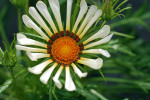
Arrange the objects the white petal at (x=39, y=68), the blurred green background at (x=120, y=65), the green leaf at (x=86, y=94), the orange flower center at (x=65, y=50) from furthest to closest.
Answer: the blurred green background at (x=120, y=65) < the green leaf at (x=86, y=94) < the orange flower center at (x=65, y=50) < the white petal at (x=39, y=68)

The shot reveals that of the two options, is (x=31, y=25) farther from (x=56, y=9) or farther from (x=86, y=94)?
(x=86, y=94)

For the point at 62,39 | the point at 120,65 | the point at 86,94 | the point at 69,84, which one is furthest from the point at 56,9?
the point at 120,65

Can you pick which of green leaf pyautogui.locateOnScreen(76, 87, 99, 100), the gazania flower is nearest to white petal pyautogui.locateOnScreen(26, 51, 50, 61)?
the gazania flower

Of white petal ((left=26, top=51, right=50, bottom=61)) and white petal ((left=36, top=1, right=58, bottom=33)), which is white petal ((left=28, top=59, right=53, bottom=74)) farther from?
white petal ((left=36, top=1, right=58, bottom=33))

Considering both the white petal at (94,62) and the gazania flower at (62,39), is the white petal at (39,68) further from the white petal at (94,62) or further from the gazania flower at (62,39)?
the white petal at (94,62)

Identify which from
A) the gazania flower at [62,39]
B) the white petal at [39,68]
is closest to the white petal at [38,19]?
the gazania flower at [62,39]

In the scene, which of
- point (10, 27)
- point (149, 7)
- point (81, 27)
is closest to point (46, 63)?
point (81, 27)

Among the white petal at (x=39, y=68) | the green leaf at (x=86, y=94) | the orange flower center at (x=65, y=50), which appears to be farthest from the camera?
the green leaf at (x=86, y=94)
